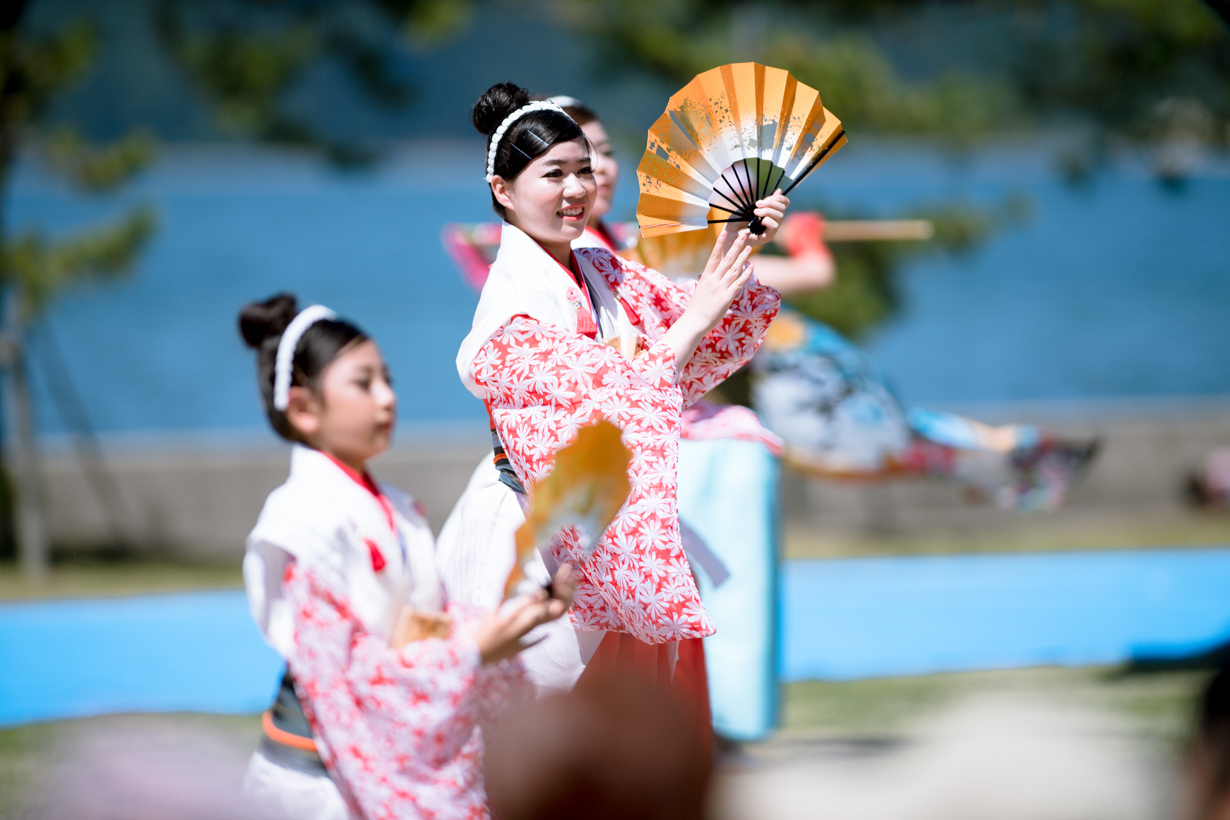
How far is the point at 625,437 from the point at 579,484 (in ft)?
1.03

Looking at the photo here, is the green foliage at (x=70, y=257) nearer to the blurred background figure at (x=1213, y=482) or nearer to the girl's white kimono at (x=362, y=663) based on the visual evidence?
the girl's white kimono at (x=362, y=663)

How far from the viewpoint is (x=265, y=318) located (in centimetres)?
192

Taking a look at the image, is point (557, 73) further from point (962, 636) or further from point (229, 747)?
point (229, 747)

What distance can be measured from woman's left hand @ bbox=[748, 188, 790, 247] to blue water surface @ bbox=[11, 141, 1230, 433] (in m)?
17.5

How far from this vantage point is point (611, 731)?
0.83 metres

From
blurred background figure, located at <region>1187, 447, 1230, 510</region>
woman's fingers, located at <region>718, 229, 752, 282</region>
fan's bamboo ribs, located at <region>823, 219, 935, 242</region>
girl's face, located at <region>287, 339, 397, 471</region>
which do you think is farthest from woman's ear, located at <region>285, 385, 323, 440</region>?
blurred background figure, located at <region>1187, 447, 1230, 510</region>

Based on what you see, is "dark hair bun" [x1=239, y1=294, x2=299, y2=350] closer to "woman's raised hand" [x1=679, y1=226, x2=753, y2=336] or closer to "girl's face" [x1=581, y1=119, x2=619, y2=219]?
"woman's raised hand" [x1=679, y1=226, x2=753, y2=336]

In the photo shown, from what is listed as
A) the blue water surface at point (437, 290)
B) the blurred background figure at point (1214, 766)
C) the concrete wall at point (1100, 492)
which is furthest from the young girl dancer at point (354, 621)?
the blue water surface at point (437, 290)

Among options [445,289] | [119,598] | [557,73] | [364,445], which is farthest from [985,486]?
[445,289]

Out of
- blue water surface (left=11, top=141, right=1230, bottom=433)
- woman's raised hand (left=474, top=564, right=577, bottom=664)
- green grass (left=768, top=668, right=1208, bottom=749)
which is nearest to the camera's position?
woman's raised hand (left=474, top=564, right=577, bottom=664)

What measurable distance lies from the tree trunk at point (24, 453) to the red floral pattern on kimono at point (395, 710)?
515cm

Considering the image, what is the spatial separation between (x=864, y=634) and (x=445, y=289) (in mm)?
40252

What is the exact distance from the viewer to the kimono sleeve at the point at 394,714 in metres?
1.47

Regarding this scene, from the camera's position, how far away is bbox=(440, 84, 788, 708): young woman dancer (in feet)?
5.46
